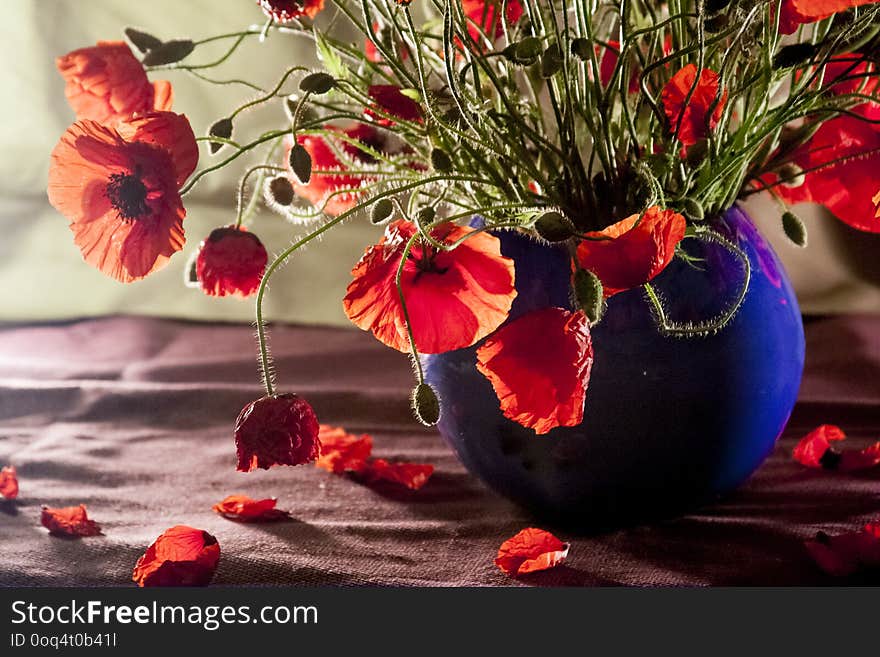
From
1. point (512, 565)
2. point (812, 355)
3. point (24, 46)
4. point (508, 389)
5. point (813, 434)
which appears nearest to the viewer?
point (508, 389)

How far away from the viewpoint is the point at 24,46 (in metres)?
1.18

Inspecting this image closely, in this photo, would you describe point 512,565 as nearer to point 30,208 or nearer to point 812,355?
point 812,355

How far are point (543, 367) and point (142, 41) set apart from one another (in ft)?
0.76

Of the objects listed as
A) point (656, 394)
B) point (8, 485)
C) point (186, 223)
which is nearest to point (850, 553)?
point (656, 394)

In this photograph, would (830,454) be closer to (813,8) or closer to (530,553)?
(530,553)

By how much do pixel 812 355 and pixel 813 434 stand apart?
11.4 inches

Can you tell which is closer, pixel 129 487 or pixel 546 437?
pixel 546 437

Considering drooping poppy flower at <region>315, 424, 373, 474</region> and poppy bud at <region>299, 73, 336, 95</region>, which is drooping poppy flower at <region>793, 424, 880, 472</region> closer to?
drooping poppy flower at <region>315, 424, 373, 474</region>

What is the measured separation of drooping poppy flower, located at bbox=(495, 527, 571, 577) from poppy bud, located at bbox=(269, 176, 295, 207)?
214 millimetres

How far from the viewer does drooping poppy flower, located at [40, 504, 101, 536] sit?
1.92 feet

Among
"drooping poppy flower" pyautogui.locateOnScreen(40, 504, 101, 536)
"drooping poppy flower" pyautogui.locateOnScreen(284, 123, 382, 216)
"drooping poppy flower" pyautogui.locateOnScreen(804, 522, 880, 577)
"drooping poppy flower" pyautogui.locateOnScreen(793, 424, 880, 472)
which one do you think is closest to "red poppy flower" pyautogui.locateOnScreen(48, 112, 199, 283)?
"drooping poppy flower" pyautogui.locateOnScreen(284, 123, 382, 216)

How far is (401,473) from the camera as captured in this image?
66 centimetres

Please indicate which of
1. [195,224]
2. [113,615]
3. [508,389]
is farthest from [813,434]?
[195,224]

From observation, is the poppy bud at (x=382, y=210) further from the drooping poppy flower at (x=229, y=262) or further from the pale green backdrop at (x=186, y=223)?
the pale green backdrop at (x=186, y=223)
